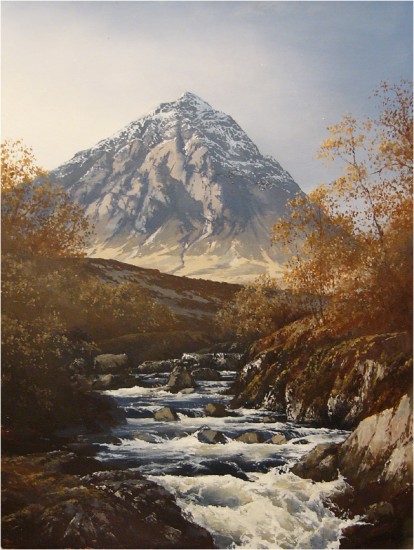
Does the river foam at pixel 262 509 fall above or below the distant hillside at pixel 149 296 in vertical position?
below

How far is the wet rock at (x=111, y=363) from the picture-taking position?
1673 cm

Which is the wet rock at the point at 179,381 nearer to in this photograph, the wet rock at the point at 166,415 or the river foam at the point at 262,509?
the wet rock at the point at 166,415

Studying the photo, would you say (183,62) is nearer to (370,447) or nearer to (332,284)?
(332,284)

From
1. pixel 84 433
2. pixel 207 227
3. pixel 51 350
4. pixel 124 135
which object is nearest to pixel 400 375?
pixel 84 433

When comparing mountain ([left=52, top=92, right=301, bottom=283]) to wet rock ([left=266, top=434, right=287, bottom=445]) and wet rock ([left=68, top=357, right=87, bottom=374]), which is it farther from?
wet rock ([left=266, top=434, right=287, bottom=445])

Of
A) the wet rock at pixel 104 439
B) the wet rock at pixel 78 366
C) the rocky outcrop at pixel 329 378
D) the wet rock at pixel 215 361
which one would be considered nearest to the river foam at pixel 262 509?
the wet rock at pixel 104 439

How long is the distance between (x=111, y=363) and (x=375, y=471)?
12.6m

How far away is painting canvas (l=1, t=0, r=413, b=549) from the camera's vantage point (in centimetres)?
833

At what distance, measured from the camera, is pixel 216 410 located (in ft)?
45.2

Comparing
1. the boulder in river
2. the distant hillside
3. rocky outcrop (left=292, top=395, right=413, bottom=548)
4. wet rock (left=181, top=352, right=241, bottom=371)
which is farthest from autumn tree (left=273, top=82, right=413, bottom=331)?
wet rock (left=181, top=352, right=241, bottom=371)

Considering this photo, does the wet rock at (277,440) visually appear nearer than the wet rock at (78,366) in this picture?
Yes

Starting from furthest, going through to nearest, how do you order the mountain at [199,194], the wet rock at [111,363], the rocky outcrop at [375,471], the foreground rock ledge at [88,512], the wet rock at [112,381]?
1. the wet rock at [111,363]
2. the wet rock at [112,381]
3. the mountain at [199,194]
4. the rocky outcrop at [375,471]
5. the foreground rock ledge at [88,512]

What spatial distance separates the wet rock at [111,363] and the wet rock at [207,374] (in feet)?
9.62

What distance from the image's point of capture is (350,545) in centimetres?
780
